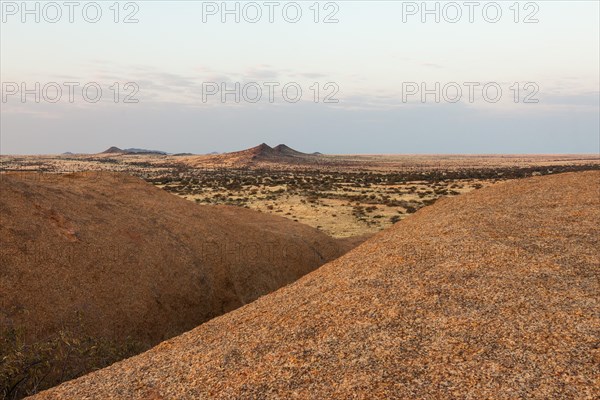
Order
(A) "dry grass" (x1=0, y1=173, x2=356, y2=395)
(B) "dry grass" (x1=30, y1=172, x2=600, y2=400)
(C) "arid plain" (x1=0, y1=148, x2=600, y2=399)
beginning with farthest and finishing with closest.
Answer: (A) "dry grass" (x1=0, y1=173, x2=356, y2=395) < (C) "arid plain" (x1=0, y1=148, x2=600, y2=399) < (B) "dry grass" (x1=30, y1=172, x2=600, y2=400)

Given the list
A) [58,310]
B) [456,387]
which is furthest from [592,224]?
[58,310]

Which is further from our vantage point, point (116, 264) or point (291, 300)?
point (116, 264)

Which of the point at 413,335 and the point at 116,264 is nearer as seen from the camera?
the point at 413,335

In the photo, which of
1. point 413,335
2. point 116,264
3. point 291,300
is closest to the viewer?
point 413,335

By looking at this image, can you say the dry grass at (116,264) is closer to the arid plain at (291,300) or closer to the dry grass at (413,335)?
the arid plain at (291,300)

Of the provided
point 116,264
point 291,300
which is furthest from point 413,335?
point 116,264

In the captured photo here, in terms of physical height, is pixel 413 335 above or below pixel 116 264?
below

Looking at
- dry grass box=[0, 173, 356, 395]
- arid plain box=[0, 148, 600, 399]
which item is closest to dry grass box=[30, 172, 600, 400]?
arid plain box=[0, 148, 600, 399]

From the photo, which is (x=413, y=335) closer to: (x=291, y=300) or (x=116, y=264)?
(x=291, y=300)

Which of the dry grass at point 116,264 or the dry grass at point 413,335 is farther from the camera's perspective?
→ the dry grass at point 116,264

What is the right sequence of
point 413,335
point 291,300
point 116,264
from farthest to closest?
point 116,264, point 291,300, point 413,335

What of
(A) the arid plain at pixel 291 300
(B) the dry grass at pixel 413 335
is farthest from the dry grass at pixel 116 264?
(B) the dry grass at pixel 413 335

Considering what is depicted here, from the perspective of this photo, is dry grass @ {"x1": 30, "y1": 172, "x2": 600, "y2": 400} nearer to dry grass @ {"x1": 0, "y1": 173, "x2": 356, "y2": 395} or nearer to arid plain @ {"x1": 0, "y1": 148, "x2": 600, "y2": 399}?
arid plain @ {"x1": 0, "y1": 148, "x2": 600, "y2": 399}

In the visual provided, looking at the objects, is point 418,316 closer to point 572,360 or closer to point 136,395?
point 572,360
